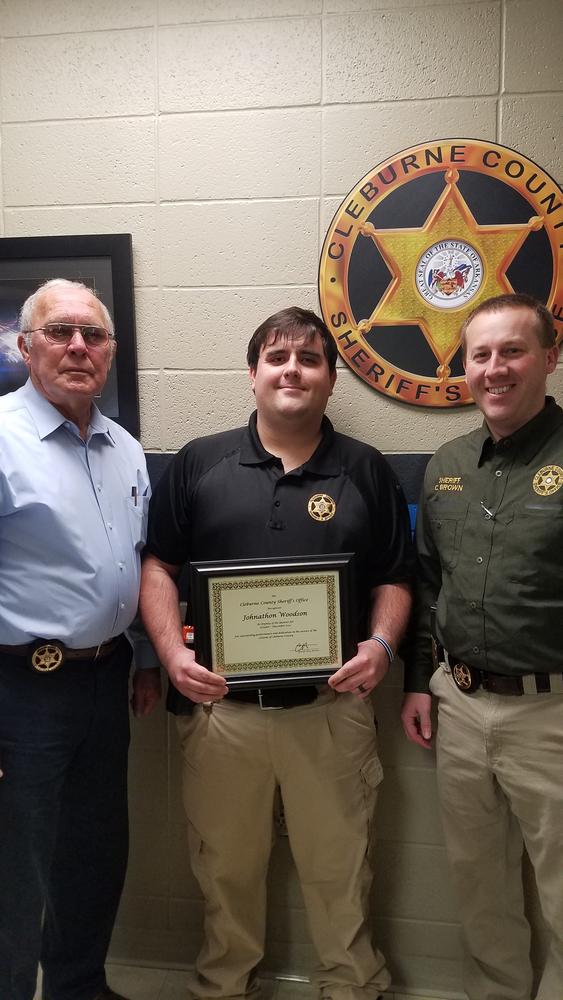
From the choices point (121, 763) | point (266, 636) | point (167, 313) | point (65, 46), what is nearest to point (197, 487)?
point (266, 636)

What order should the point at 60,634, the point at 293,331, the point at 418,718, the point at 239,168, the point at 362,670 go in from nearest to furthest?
the point at 60,634 < the point at 362,670 < the point at 293,331 < the point at 418,718 < the point at 239,168

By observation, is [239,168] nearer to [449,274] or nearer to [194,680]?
[449,274]

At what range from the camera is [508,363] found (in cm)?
154

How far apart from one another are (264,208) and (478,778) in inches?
67.9

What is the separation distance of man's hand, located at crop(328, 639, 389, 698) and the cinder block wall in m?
0.38

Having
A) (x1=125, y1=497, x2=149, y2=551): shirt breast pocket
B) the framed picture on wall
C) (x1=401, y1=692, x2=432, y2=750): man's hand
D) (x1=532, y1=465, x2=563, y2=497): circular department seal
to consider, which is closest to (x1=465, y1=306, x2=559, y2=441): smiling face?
(x1=532, y1=465, x2=563, y2=497): circular department seal

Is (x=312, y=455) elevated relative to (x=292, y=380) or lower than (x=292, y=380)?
lower

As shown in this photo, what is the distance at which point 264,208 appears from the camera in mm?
1945

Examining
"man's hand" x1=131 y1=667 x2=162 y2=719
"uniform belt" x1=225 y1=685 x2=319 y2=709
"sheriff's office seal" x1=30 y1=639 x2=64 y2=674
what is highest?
"sheriff's office seal" x1=30 y1=639 x2=64 y2=674

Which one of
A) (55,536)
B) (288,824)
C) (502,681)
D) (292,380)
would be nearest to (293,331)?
(292,380)

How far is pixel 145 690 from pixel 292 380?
38.8 inches

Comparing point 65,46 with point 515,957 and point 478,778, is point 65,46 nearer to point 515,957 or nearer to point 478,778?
point 478,778

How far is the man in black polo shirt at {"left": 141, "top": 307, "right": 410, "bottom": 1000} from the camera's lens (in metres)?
1.66

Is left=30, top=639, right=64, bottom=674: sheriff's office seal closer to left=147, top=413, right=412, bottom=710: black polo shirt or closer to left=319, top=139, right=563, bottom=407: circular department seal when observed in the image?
left=147, top=413, right=412, bottom=710: black polo shirt
